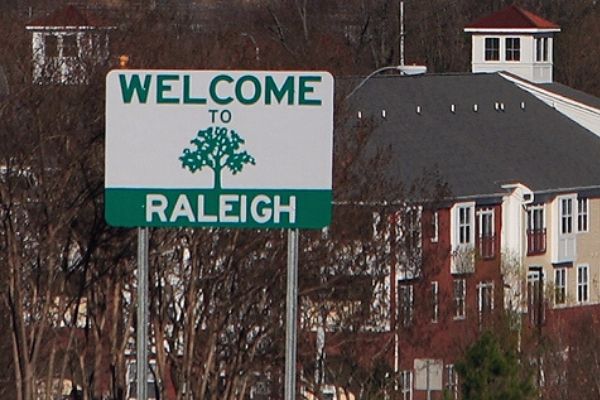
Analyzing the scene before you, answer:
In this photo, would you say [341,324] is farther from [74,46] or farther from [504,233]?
[504,233]

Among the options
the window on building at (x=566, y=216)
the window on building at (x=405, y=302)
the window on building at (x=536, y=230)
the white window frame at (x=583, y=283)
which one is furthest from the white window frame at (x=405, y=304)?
the window on building at (x=566, y=216)

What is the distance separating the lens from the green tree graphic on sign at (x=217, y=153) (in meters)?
10.5

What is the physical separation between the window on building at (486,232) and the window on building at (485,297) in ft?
22.5

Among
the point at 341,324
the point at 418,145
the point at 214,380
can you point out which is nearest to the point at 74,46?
the point at 214,380

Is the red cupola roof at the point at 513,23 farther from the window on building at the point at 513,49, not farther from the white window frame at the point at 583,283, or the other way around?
the white window frame at the point at 583,283

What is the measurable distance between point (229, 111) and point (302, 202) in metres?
0.59

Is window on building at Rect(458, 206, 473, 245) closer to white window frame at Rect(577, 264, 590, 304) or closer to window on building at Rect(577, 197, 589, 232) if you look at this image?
white window frame at Rect(577, 264, 590, 304)

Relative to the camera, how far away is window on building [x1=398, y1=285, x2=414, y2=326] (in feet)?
127

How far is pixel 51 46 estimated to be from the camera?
2411cm

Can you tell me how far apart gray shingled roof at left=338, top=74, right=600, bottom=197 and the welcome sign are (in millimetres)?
48946

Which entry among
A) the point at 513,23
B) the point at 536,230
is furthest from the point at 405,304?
the point at 513,23

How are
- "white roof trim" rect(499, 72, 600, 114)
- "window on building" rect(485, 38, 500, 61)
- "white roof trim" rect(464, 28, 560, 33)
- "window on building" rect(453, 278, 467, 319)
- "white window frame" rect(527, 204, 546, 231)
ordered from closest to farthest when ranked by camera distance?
1. "window on building" rect(453, 278, 467, 319)
2. "white window frame" rect(527, 204, 546, 231)
3. "white roof trim" rect(499, 72, 600, 114)
4. "white roof trim" rect(464, 28, 560, 33)
5. "window on building" rect(485, 38, 500, 61)

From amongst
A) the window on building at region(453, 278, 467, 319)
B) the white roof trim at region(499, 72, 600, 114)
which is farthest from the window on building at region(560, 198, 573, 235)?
the window on building at region(453, 278, 467, 319)

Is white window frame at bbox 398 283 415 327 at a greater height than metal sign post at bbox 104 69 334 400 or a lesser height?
greater
